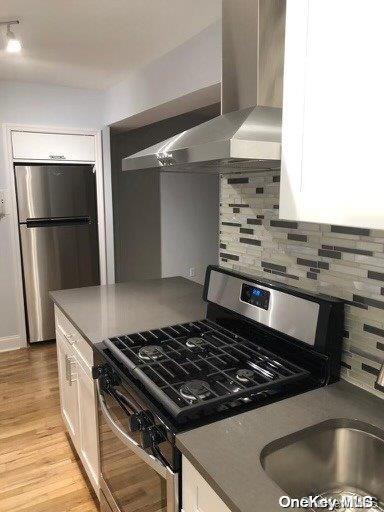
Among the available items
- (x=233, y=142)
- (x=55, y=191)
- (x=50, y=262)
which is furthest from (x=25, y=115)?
(x=233, y=142)

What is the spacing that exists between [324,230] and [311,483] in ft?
2.46

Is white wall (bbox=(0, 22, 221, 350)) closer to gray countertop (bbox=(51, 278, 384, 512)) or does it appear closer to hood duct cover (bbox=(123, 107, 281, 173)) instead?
hood duct cover (bbox=(123, 107, 281, 173))

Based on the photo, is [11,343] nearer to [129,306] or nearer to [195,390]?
[129,306]

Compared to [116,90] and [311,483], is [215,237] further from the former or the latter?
[311,483]

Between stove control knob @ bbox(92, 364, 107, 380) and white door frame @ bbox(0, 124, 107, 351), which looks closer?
stove control knob @ bbox(92, 364, 107, 380)

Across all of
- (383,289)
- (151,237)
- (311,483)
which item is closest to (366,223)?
(383,289)

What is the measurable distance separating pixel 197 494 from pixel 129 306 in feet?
3.92

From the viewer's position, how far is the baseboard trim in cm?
357

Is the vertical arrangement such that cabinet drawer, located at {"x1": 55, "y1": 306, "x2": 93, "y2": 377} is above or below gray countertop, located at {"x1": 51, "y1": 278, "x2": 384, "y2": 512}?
below

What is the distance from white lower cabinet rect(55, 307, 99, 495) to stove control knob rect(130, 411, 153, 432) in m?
0.58

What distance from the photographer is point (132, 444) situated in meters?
1.17

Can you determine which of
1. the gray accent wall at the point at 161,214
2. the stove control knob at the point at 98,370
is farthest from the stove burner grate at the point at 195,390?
the gray accent wall at the point at 161,214

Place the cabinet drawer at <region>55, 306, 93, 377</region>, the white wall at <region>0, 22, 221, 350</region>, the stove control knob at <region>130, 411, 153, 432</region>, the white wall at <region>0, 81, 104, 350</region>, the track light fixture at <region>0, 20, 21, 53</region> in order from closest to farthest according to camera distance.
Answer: the stove control knob at <region>130, 411, 153, 432</region>, the cabinet drawer at <region>55, 306, 93, 377</region>, the track light fixture at <region>0, 20, 21, 53</region>, the white wall at <region>0, 22, 221, 350</region>, the white wall at <region>0, 81, 104, 350</region>

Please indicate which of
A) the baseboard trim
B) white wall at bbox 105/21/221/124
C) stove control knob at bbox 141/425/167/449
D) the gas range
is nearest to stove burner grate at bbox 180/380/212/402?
the gas range
